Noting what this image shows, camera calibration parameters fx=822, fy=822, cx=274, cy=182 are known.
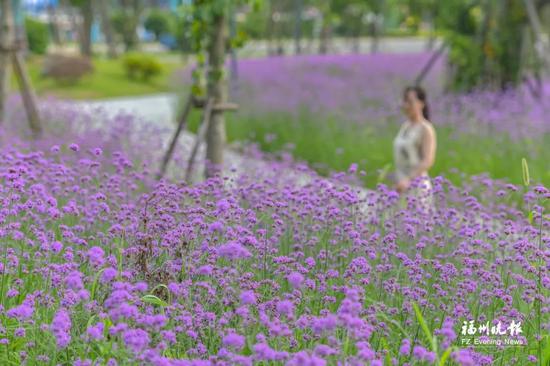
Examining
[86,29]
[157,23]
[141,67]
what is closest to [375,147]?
[141,67]

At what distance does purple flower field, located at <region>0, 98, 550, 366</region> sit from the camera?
2736mm

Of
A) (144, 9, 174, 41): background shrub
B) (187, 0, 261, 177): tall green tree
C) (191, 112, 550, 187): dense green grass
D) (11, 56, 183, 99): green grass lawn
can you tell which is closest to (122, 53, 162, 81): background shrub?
(11, 56, 183, 99): green grass lawn

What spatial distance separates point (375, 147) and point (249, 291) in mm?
7194

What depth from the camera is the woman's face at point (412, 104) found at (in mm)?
→ 7324

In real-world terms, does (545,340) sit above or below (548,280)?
below

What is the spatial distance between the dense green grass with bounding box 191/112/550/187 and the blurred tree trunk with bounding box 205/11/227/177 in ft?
2.22

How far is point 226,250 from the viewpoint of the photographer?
2820 mm

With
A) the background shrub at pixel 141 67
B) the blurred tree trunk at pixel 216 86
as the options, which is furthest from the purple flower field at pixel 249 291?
the background shrub at pixel 141 67

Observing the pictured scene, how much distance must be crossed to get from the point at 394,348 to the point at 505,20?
407 inches

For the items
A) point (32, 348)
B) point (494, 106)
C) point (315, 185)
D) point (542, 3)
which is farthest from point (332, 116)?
point (32, 348)

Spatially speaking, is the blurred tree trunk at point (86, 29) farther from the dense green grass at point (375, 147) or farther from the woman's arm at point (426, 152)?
the woman's arm at point (426, 152)

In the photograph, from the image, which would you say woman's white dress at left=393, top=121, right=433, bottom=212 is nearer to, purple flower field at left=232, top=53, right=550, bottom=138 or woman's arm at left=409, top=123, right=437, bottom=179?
woman's arm at left=409, top=123, right=437, bottom=179

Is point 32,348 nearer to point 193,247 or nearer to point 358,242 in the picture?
point 193,247

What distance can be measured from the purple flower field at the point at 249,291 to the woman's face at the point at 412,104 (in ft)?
8.58
